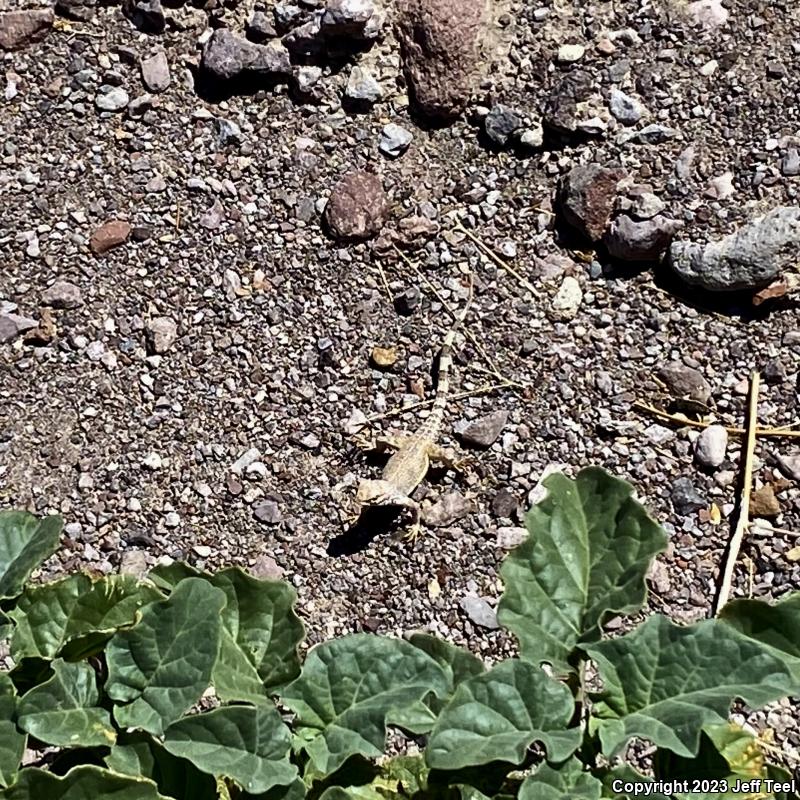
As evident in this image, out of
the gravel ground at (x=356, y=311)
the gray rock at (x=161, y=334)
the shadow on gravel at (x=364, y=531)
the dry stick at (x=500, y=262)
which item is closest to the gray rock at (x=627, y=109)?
the gravel ground at (x=356, y=311)

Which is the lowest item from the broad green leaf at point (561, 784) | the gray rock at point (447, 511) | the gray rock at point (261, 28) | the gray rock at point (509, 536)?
the gray rock at point (447, 511)

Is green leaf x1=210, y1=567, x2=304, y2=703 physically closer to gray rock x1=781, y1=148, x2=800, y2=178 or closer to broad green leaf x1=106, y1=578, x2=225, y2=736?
broad green leaf x1=106, y1=578, x2=225, y2=736

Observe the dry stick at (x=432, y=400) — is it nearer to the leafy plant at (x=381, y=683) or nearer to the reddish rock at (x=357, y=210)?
the reddish rock at (x=357, y=210)

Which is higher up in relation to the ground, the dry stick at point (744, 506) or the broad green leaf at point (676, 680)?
the broad green leaf at point (676, 680)

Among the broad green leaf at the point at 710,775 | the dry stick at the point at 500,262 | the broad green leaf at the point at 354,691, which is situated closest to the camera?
the broad green leaf at the point at 354,691

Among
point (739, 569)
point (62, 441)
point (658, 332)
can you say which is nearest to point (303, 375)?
point (62, 441)

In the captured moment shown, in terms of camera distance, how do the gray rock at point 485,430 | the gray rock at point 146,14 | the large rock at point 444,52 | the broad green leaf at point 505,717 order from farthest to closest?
the gray rock at point 146,14 < the large rock at point 444,52 < the gray rock at point 485,430 < the broad green leaf at point 505,717

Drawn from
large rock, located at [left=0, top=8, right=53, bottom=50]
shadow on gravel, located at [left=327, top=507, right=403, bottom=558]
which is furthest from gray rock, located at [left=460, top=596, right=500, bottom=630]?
large rock, located at [left=0, top=8, right=53, bottom=50]
